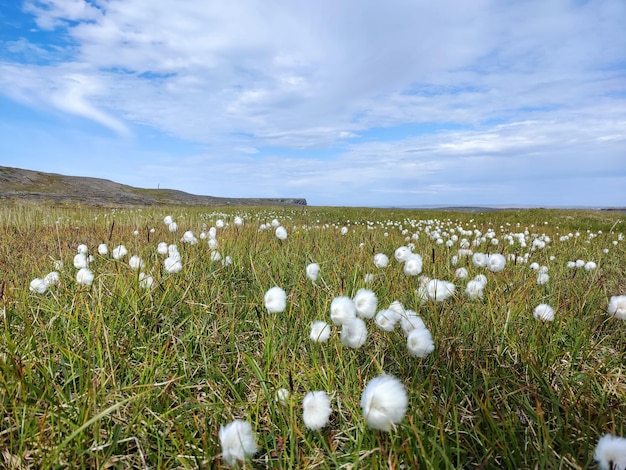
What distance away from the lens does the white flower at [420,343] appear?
172 centimetres

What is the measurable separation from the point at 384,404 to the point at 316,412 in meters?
0.28

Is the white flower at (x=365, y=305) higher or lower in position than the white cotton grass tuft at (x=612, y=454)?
higher

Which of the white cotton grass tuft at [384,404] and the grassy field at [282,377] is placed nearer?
the white cotton grass tuft at [384,404]

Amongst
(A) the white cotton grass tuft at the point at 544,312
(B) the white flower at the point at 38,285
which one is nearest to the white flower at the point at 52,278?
(B) the white flower at the point at 38,285

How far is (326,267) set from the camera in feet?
13.9

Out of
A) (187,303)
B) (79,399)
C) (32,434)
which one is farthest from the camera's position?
(187,303)

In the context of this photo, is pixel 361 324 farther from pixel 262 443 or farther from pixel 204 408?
pixel 204 408

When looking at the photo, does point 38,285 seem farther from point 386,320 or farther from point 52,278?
point 386,320

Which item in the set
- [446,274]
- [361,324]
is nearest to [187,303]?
[361,324]

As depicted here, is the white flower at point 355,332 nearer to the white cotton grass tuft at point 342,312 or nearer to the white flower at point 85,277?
the white cotton grass tuft at point 342,312

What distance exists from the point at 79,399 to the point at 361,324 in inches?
55.8

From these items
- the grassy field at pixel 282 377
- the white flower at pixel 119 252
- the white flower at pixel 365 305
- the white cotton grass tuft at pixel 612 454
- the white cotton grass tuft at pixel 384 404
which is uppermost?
the white flower at pixel 119 252

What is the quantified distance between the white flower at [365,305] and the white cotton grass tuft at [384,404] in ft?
2.44

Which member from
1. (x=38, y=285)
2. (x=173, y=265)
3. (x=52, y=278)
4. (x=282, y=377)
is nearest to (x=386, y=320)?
(x=282, y=377)
